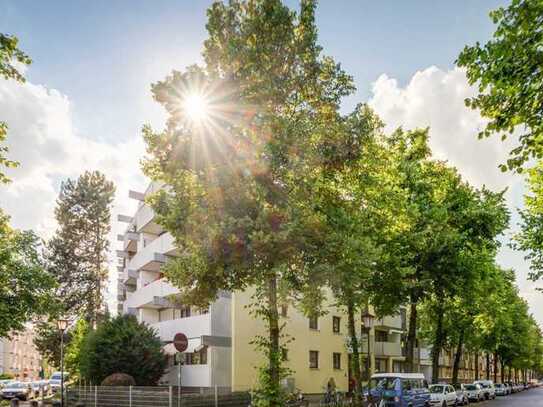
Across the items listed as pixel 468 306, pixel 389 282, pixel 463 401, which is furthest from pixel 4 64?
pixel 463 401

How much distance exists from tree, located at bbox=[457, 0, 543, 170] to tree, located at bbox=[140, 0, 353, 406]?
7.50m

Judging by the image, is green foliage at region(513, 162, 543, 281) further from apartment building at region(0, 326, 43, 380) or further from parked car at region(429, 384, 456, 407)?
apartment building at region(0, 326, 43, 380)

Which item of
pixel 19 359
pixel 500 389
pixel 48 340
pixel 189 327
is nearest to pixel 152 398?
pixel 189 327

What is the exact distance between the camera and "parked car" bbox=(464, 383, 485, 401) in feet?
156

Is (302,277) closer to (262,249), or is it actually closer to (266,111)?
(262,249)

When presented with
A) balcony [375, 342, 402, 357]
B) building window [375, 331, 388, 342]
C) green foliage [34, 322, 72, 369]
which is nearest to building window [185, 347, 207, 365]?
balcony [375, 342, 402, 357]

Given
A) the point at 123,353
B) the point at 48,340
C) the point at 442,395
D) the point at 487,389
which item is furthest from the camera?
the point at 48,340

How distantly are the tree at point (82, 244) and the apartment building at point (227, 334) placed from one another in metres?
10.2

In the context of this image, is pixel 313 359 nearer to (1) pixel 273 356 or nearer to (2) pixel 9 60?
(1) pixel 273 356

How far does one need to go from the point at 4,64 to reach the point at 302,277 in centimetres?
1022

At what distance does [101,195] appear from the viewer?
6206cm

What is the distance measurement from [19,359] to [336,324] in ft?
356

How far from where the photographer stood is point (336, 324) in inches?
1671

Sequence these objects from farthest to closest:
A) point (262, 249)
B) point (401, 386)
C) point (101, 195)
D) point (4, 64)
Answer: point (101, 195) → point (401, 386) → point (262, 249) → point (4, 64)
